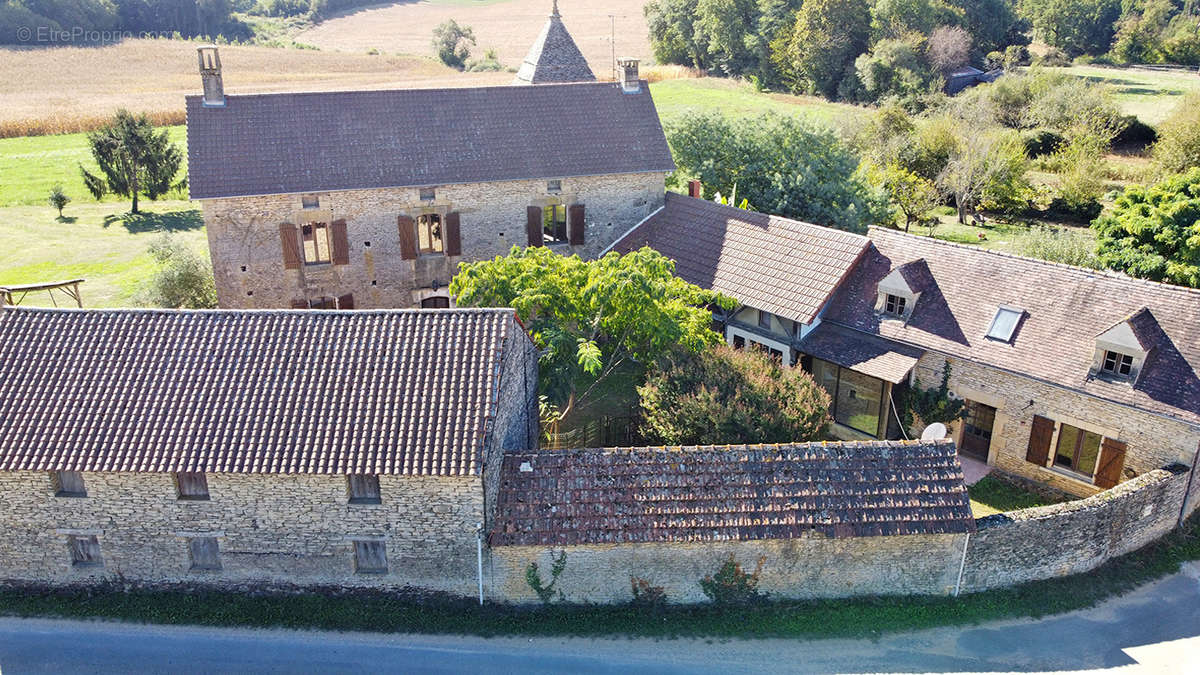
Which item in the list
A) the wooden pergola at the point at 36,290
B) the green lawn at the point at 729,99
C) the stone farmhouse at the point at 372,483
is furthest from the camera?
Result: the green lawn at the point at 729,99

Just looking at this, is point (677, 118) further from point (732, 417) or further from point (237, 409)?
point (237, 409)

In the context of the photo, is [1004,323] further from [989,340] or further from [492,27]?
[492,27]

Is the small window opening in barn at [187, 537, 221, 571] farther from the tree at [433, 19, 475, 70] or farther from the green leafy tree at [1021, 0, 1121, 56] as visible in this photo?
the green leafy tree at [1021, 0, 1121, 56]

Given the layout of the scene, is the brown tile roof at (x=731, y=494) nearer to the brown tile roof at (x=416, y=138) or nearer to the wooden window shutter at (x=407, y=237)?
the wooden window shutter at (x=407, y=237)

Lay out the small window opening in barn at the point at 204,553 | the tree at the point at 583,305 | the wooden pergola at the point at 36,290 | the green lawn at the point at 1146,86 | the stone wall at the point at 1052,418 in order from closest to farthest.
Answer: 1. the small window opening in barn at the point at 204,553
2. the stone wall at the point at 1052,418
3. the tree at the point at 583,305
4. the wooden pergola at the point at 36,290
5. the green lawn at the point at 1146,86

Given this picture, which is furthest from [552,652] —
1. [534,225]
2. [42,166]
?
[42,166]

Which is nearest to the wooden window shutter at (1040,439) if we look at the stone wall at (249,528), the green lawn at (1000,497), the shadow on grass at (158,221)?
the green lawn at (1000,497)
